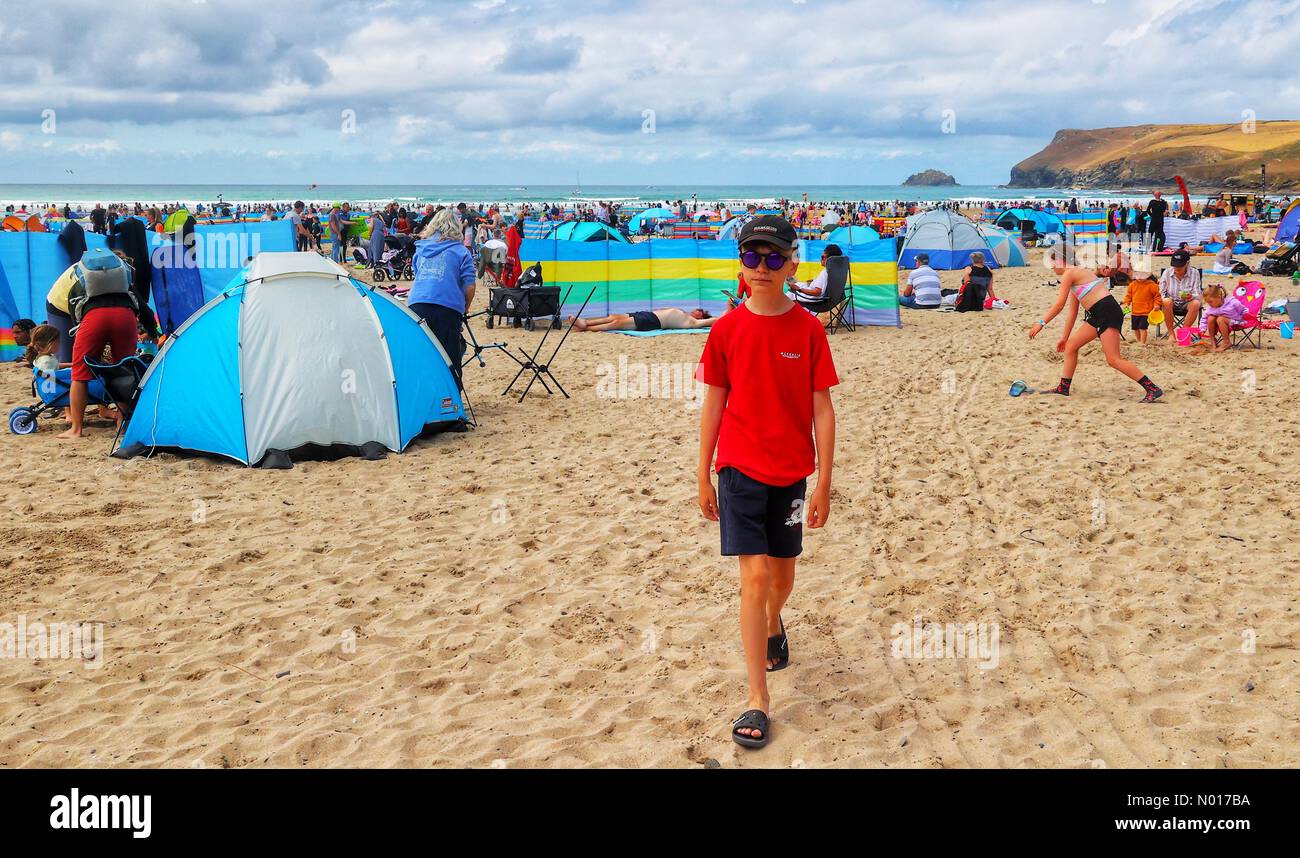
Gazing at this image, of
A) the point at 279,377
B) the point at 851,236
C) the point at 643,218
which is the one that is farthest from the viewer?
the point at 643,218

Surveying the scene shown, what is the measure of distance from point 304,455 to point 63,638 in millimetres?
2910

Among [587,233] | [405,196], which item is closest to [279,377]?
[587,233]

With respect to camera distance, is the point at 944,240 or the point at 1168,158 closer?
the point at 944,240

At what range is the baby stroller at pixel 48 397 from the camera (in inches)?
305

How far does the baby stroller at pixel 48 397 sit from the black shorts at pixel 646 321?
309 inches

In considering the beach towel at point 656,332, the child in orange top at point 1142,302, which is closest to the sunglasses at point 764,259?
the child in orange top at point 1142,302

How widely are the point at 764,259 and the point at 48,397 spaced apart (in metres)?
7.08

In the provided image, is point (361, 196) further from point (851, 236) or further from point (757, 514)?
point (757, 514)

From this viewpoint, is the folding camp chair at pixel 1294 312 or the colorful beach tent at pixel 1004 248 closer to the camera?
the folding camp chair at pixel 1294 312

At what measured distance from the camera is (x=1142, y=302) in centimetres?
1130

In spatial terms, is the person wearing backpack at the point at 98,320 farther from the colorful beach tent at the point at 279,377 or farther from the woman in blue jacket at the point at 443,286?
the woman in blue jacket at the point at 443,286

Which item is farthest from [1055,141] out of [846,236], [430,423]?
[430,423]

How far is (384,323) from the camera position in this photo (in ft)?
24.6
